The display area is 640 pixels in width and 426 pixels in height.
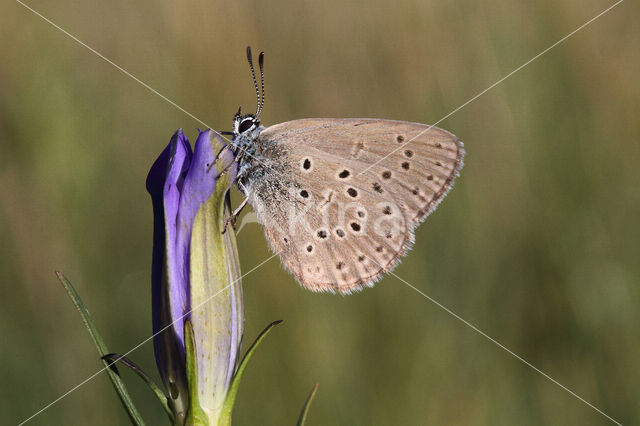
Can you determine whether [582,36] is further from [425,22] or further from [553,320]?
[553,320]

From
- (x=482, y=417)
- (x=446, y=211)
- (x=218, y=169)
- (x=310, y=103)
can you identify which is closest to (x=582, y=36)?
(x=446, y=211)

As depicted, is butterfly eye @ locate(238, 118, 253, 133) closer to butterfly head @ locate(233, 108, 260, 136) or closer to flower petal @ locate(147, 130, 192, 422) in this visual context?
butterfly head @ locate(233, 108, 260, 136)

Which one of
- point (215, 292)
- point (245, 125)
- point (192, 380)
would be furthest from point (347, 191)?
point (192, 380)

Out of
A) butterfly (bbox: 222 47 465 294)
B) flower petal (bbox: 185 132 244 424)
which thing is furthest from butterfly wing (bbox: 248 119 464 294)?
flower petal (bbox: 185 132 244 424)

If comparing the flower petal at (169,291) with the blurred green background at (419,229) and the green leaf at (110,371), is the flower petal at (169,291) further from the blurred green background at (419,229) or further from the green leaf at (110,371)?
the blurred green background at (419,229)

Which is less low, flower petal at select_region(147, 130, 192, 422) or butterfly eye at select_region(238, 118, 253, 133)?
butterfly eye at select_region(238, 118, 253, 133)

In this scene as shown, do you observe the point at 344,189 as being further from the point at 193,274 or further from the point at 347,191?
the point at 193,274

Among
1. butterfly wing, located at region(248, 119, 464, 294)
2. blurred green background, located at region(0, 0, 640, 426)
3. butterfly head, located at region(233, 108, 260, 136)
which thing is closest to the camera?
butterfly head, located at region(233, 108, 260, 136)

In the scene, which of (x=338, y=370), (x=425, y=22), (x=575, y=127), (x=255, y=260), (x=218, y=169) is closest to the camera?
(x=218, y=169)
